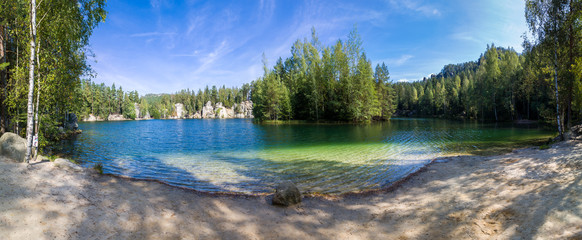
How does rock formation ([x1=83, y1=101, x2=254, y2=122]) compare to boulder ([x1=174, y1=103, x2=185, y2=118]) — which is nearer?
rock formation ([x1=83, y1=101, x2=254, y2=122])

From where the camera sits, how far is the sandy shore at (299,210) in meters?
4.51

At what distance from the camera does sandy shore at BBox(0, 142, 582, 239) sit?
14.8 ft

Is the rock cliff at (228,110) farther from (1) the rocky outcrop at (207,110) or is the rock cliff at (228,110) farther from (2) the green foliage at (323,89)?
(2) the green foliage at (323,89)

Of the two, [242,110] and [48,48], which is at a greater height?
[242,110]

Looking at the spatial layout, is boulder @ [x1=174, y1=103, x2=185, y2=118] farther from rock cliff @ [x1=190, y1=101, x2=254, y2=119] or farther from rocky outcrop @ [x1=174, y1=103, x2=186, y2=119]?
rock cliff @ [x1=190, y1=101, x2=254, y2=119]

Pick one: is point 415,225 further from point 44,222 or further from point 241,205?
point 44,222

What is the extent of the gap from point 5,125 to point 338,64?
4843cm

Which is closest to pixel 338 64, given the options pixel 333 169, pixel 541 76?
pixel 541 76

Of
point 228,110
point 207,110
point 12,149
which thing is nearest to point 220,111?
point 228,110

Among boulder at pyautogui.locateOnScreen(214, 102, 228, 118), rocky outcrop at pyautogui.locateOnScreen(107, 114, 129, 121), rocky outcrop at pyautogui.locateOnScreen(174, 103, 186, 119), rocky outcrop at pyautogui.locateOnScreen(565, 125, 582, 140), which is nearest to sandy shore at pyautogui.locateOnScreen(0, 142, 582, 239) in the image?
rocky outcrop at pyautogui.locateOnScreen(565, 125, 582, 140)

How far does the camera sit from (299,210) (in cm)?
669

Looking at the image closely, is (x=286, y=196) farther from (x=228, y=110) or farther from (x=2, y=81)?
(x=228, y=110)

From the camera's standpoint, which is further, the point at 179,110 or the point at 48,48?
the point at 179,110

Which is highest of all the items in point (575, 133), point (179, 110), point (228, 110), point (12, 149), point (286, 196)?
point (179, 110)
